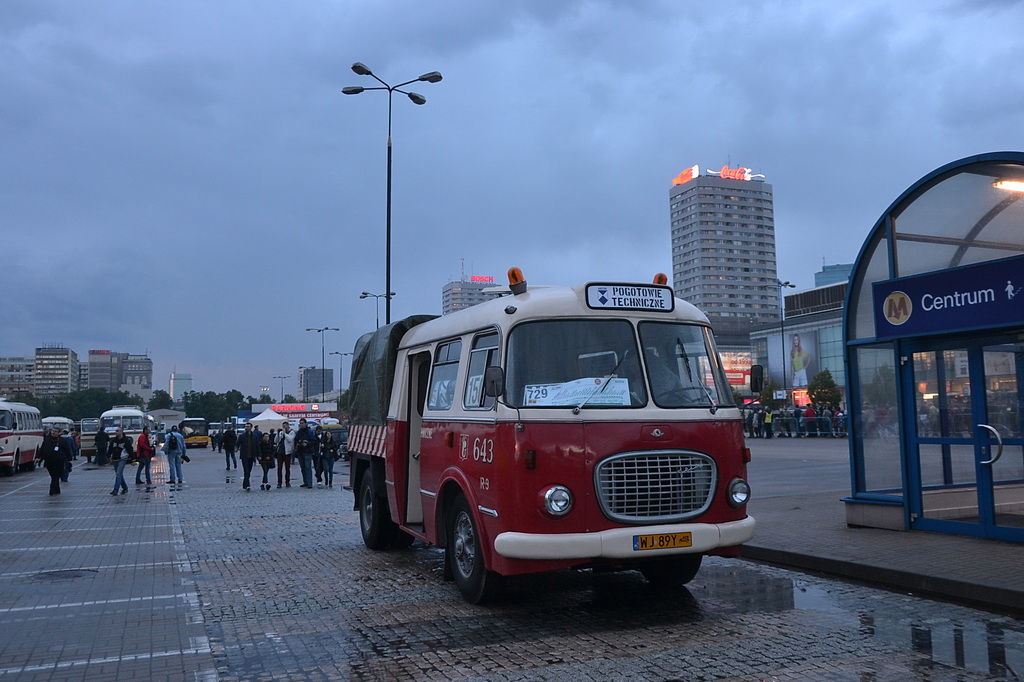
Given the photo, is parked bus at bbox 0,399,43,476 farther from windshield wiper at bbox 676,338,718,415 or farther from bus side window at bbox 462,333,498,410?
windshield wiper at bbox 676,338,718,415

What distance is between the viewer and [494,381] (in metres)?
7.10

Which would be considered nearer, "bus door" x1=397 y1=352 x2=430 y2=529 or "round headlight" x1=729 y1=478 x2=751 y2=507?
"round headlight" x1=729 y1=478 x2=751 y2=507

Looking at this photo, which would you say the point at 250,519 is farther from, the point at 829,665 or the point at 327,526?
the point at 829,665

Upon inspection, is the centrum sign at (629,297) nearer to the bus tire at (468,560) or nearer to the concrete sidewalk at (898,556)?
the bus tire at (468,560)

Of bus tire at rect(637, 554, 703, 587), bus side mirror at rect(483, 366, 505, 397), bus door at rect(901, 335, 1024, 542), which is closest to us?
bus side mirror at rect(483, 366, 505, 397)

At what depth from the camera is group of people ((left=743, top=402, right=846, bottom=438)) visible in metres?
40.6

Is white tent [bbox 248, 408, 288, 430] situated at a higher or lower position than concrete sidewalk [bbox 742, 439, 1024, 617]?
higher

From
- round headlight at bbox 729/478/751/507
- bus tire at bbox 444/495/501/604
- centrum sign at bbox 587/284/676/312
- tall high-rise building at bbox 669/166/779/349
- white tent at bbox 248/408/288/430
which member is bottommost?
bus tire at bbox 444/495/501/604

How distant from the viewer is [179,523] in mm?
15359

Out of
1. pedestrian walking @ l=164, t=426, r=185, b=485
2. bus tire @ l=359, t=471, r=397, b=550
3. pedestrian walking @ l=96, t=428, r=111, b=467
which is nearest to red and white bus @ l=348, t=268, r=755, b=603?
bus tire @ l=359, t=471, r=397, b=550

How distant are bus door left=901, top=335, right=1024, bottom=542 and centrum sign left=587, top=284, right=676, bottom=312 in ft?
14.3

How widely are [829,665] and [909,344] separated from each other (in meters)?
6.09

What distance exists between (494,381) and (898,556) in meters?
4.97

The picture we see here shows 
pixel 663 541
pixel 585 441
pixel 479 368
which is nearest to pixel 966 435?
pixel 663 541
